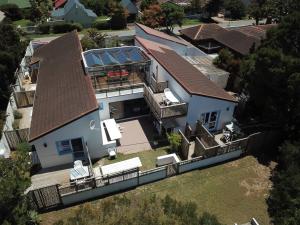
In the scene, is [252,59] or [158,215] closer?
[158,215]

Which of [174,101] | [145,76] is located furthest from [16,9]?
[174,101]

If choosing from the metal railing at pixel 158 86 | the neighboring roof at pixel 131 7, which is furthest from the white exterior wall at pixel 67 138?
the neighboring roof at pixel 131 7

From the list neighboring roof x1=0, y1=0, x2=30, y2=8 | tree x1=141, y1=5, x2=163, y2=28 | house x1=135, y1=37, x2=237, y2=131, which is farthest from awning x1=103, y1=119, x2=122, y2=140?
neighboring roof x1=0, y1=0, x2=30, y2=8

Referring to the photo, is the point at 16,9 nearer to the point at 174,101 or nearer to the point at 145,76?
the point at 145,76

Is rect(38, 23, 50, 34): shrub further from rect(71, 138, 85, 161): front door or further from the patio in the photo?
rect(71, 138, 85, 161): front door

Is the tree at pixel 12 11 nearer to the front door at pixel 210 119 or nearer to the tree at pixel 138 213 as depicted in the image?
the front door at pixel 210 119

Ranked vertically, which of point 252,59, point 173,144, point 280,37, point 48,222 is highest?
point 280,37
